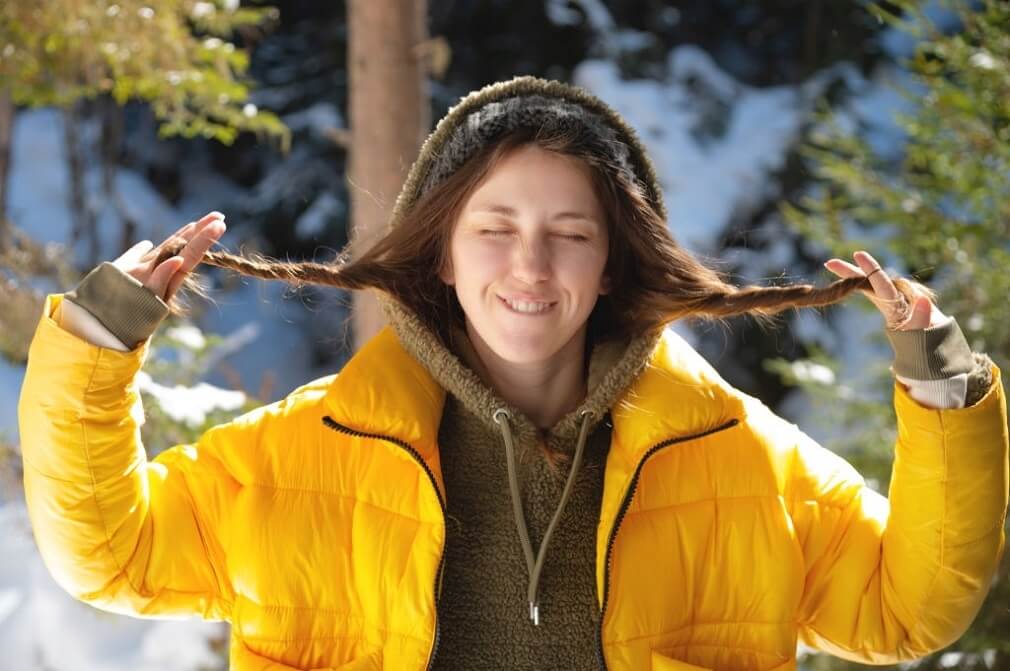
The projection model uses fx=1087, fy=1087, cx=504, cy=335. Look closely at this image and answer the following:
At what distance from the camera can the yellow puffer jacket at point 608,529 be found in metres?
1.70

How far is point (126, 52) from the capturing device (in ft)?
11.1

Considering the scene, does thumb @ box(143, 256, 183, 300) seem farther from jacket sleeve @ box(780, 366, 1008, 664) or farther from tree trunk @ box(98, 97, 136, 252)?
tree trunk @ box(98, 97, 136, 252)

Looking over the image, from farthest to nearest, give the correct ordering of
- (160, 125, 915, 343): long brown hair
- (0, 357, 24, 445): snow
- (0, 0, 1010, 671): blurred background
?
(0, 357, 24, 445): snow
(0, 0, 1010, 671): blurred background
(160, 125, 915, 343): long brown hair

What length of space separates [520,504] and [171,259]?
0.71 meters

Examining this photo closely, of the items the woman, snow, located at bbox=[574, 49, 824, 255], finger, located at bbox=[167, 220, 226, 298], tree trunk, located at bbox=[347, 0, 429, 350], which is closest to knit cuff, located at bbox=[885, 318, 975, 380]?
the woman

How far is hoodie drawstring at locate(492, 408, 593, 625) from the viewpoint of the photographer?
5.90ft

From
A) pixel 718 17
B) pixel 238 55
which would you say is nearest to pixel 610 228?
pixel 238 55

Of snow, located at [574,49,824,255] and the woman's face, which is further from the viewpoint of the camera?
snow, located at [574,49,824,255]

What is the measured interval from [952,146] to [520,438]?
2.12m

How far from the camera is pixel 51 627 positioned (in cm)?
469

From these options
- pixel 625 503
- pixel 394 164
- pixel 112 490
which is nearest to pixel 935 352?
pixel 625 503

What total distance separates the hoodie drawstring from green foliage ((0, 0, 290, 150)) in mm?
2077

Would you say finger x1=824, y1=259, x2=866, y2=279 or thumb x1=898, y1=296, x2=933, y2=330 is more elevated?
finger x1=824, y1=259, x2=866, y2=279

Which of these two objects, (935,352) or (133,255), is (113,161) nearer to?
(133,255)
